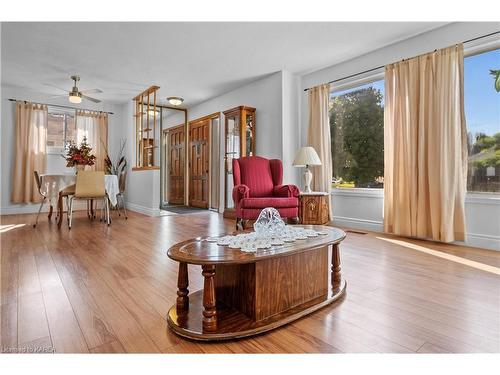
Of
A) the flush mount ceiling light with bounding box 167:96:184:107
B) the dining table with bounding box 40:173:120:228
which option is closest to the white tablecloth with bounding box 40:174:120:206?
the dining table with bounding box 40:173:120:228

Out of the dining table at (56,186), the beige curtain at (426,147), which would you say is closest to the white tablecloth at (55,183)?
the dining table at (56,186)

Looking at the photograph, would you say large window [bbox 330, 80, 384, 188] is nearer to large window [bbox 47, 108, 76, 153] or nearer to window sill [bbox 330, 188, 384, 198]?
window sill [bbox 330, 188, 384, 198]

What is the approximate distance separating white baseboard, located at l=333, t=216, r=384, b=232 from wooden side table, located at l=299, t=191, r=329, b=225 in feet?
1.64

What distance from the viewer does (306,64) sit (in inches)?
179

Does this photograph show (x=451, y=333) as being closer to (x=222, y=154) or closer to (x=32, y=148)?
Answer: (x=222, y=154)

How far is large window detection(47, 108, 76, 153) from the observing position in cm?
611

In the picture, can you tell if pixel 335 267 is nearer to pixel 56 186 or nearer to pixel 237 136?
pixel 237 136

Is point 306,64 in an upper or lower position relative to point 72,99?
upper

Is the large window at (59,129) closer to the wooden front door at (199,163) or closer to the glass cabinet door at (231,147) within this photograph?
the wooden front door at (199,163)

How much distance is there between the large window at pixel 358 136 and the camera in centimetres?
412

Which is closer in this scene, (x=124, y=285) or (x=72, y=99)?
(x=124, y=285)

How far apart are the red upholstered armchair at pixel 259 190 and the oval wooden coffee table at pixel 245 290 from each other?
7.02ft
